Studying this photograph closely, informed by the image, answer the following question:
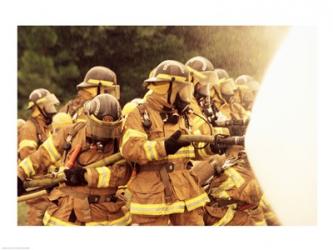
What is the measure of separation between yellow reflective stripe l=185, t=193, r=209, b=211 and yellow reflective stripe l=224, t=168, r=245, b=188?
158mm

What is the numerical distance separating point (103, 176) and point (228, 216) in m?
0.66

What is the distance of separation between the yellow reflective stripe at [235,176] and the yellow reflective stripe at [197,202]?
158 millimetres

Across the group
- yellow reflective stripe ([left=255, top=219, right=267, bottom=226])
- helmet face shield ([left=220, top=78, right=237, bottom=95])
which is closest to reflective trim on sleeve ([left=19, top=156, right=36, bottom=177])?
helmet face shield ([left=220, top=78, right=237, bottom=95])

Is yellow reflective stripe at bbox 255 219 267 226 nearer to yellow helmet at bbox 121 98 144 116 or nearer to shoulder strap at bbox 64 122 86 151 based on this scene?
yellow helmet at bbox 121 98 144 116

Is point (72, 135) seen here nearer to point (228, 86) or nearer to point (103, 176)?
point (103, 176)

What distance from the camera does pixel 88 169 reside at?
386 centimetres

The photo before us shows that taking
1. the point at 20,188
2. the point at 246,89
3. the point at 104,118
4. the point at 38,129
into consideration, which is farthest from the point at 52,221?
the point at 246,89

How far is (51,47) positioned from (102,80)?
0.31 metres

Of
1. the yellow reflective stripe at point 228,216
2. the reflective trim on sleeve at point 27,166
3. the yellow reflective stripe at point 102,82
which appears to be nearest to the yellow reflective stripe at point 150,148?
the yellow reflective stripe at point 102,82

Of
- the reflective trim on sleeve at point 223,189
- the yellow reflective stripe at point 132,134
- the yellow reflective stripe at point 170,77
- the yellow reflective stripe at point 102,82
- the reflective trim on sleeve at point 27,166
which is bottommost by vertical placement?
the reflective trim on sleeve at point 223,189

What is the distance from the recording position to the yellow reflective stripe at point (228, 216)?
3.92 meters

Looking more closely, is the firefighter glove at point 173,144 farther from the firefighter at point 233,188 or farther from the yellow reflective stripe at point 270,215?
the yellow reflective stripe at point 270,215

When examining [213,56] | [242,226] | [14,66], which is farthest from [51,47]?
[242,226]
